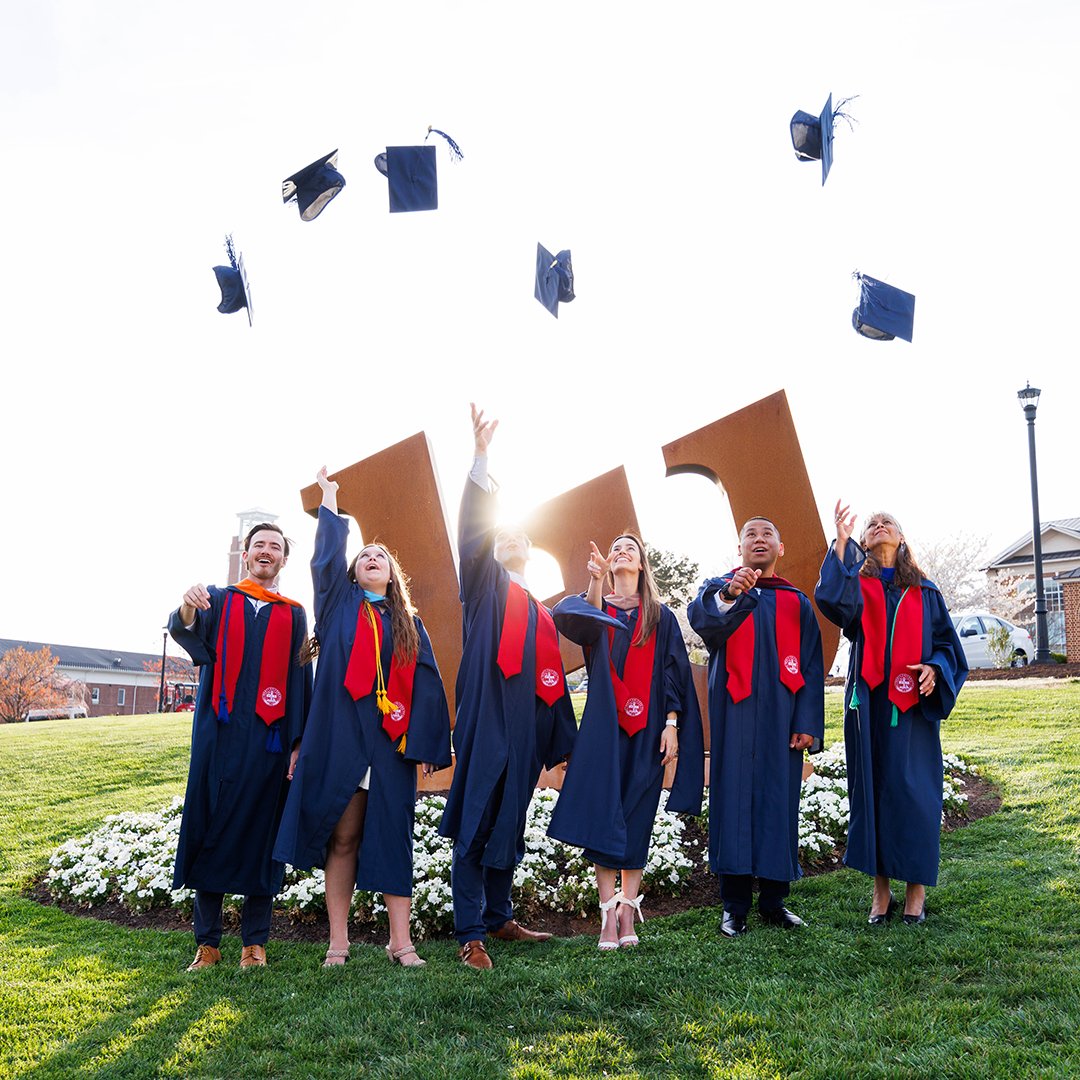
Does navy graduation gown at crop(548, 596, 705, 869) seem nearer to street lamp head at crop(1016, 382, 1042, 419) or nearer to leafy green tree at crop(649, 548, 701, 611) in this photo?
street lamp head at crop(1016, 382, 1042, 419)

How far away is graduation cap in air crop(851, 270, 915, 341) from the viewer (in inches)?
234

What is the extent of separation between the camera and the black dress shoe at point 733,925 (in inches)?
164

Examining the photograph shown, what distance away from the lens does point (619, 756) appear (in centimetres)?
421

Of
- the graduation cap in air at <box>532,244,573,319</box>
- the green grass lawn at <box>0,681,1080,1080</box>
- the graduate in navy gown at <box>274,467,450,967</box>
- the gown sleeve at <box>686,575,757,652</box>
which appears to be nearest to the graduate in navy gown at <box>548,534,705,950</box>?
the gown sleeve at <box>686,575,757,652</box>

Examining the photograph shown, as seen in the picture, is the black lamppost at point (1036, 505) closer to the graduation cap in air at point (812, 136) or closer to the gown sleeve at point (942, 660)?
the graduation cap in air at point (812, 136)

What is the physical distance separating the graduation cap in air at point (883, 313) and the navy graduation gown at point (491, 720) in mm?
3084

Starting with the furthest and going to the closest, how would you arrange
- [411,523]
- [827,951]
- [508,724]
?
1. [411,523]
2. [508,724]
3. [827,951]

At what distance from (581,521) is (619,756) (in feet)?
8.23

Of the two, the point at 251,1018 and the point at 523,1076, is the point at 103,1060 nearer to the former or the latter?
the point at 251,1018

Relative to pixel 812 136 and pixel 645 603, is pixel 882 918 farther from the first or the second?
pixel 812 136

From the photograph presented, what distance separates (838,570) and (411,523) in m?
3.06

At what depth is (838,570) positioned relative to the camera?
14.4 feet

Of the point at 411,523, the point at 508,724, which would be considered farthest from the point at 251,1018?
the point at 411,523

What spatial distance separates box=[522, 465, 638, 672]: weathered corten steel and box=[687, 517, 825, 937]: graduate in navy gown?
1907 mm
